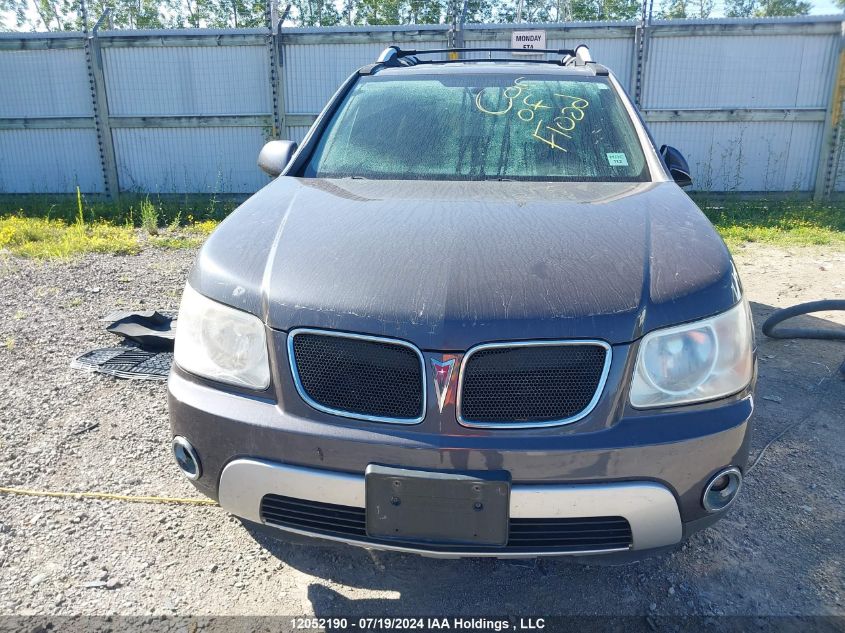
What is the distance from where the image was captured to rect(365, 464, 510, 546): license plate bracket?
65.2 inches

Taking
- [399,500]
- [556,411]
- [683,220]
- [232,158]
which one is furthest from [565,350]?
[232,158]

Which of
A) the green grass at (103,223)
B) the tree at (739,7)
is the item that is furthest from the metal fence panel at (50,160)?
the tree at (739,7)

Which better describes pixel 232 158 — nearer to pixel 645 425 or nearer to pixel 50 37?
pixel 50 37

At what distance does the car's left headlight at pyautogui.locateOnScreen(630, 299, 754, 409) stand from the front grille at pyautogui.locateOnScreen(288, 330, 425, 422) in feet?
1.98

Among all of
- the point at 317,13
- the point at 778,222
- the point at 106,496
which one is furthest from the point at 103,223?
the point at 317,13

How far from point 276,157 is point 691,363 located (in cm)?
221

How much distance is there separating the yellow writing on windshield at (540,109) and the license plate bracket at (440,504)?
1.81 meters

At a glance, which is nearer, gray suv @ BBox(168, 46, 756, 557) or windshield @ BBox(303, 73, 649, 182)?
gray suv @ BBox(168, 46, 756, 557)

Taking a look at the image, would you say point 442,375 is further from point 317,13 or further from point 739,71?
point 317,13

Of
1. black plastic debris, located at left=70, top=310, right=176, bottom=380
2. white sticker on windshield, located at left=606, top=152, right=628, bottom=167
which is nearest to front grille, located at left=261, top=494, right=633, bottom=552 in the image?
white sticker on windshield, located at left=606, top=152, right=628, bottom=167

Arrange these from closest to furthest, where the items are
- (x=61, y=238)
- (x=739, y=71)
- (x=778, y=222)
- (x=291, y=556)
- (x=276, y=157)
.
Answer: (x=291, y=556) < (x=276, y=157) < (x=61, y=238) < (x=778, y=222) < (x=739, y=71)

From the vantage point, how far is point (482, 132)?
3.02 meters

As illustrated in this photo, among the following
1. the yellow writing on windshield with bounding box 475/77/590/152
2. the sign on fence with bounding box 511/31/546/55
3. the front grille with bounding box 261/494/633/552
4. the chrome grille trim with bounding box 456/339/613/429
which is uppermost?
the sign on fence with bounding box 511/31/546/55

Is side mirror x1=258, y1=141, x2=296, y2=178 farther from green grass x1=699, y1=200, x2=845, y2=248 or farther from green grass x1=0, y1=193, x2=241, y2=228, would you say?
green grass x1=699, y1=200, x2=845, y2=248
